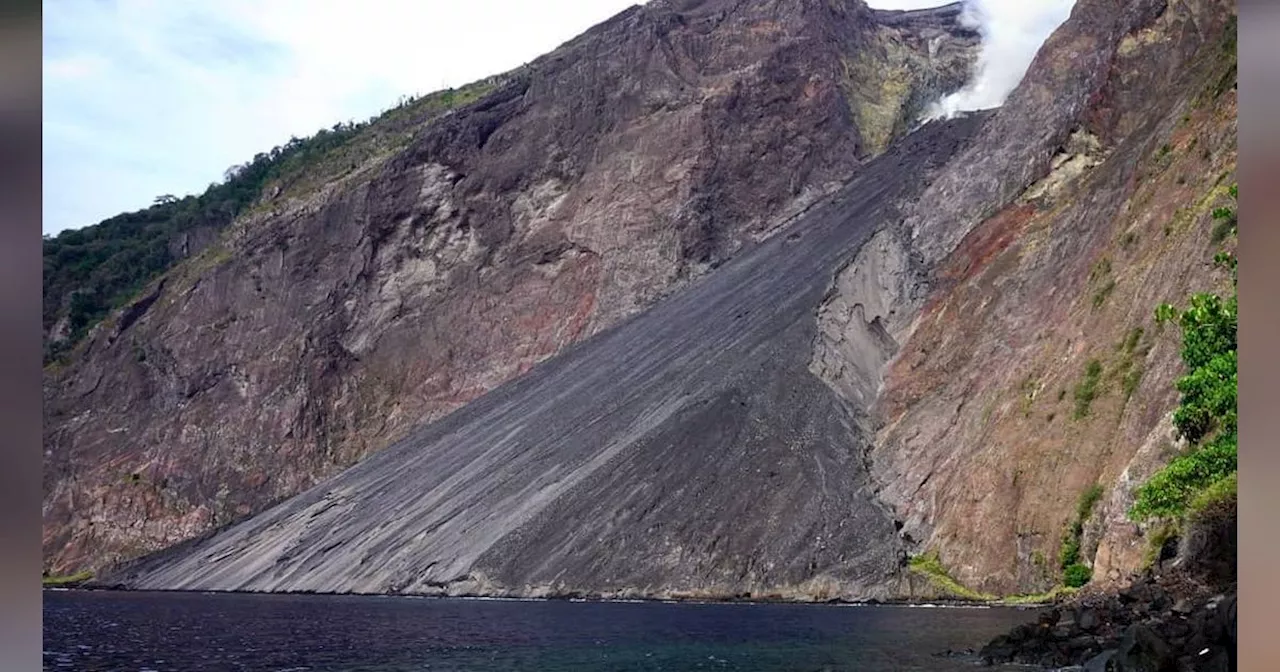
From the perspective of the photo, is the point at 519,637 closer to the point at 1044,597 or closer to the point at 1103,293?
the point at 1044,597

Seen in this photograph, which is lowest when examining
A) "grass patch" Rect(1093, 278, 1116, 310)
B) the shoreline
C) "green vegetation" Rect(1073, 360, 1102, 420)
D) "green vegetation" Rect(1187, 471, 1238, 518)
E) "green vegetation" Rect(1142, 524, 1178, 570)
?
the shoreline

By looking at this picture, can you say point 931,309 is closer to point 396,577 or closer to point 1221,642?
point 396,577

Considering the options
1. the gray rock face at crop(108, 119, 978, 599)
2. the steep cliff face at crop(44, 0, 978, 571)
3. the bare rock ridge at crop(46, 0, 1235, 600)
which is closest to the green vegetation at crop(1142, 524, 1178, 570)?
the bare rock ridge at crop(46, 0, 1235, 600)

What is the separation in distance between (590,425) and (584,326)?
2362cm

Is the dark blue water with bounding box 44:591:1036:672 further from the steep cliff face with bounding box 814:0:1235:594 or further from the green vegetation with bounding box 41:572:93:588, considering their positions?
the green vegetation with bounding box 41:572:93:588

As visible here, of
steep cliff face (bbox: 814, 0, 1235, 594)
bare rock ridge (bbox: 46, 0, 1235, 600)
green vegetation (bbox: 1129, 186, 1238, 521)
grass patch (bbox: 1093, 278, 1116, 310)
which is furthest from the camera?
bare rock ridge (bbox: 46, 0, 1235, 600)

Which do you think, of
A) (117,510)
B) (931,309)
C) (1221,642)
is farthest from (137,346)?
(1221,642)

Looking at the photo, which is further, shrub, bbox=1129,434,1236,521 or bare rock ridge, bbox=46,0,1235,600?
bare rock ridge, bbox=46,0,1235,600

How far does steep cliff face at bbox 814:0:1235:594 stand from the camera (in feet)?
180

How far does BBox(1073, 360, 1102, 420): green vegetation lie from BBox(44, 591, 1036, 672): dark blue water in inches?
394

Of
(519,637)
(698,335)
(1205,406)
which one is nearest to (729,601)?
(519,637)

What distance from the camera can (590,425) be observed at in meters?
73.4

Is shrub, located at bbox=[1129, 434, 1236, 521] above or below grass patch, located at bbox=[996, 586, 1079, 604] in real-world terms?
above

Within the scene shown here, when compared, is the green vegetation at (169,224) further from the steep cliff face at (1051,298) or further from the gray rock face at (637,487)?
the steep cliff face at (1051,298)
